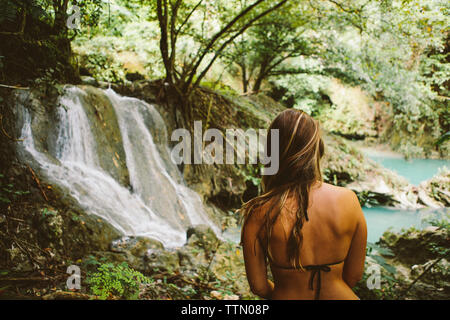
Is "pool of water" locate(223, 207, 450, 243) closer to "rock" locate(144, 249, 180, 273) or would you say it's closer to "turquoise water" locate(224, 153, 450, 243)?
"turquoise water" locate(224, 153, 450, 243)

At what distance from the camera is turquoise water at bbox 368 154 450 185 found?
7.48 m

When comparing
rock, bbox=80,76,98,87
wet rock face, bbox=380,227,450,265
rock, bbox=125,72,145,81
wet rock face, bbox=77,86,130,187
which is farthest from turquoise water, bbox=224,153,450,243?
rock, bbox=125,72,145,81

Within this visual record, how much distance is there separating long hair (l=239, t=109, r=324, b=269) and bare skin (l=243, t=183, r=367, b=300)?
0.03 metres

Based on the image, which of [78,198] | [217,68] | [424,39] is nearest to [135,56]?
[217,68]

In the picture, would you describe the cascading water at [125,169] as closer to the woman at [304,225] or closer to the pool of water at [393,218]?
the pool of water at [393,218]

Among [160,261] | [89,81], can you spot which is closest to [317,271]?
[160,261]

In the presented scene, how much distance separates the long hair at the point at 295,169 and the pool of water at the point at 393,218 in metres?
5.27

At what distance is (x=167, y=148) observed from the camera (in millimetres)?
6680

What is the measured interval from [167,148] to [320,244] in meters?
5.76

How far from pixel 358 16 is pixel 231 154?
418 cm

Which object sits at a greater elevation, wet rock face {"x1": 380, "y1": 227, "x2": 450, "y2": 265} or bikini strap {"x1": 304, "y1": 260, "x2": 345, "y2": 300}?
bikini strap {"x1": 304, "y1": 260, "x2": 345, "y2": 300}

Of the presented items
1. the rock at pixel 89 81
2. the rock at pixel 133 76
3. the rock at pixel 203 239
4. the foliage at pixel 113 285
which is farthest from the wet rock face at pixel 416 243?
the rock at pixel 133 76

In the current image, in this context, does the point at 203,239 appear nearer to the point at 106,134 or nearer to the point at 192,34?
the point at 106,134
